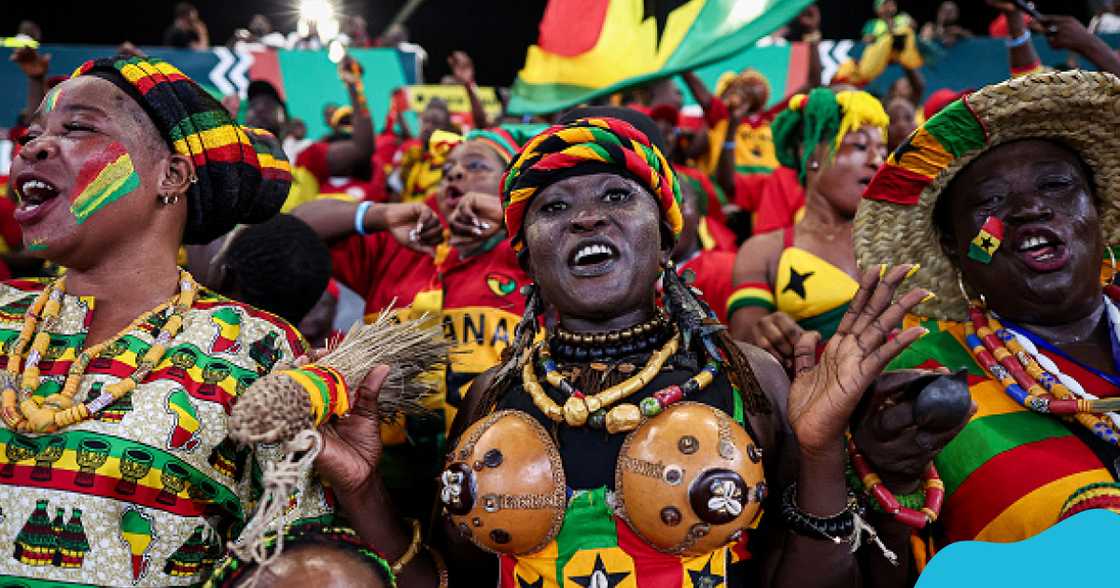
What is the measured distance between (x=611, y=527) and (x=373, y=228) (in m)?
1.96

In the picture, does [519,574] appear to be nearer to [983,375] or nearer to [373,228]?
[983,375]

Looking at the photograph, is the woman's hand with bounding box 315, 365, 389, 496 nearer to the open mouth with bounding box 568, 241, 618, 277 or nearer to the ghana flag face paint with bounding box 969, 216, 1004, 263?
the open mouth with bounding box 568, 241, 618, 277

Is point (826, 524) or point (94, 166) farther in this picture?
point (94, 166)

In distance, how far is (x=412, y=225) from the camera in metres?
3.51

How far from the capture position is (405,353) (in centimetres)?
241

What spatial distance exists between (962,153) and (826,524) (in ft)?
3.66

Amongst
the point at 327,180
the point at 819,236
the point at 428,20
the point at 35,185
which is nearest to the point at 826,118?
the point at 819,236

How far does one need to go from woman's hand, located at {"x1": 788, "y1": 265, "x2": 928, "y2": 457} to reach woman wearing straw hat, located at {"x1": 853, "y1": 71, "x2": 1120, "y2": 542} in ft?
2.01

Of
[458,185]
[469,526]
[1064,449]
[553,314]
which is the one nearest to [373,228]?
[458,185]

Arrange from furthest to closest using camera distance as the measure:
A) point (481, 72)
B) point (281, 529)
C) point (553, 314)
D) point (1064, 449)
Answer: point (481, 72), point (553, 314), point (1064, 449), point (281, 529)

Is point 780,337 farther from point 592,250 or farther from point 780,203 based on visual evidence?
point 780,203

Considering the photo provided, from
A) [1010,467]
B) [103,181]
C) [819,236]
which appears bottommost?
[819,236]

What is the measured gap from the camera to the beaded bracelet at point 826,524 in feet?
6.46

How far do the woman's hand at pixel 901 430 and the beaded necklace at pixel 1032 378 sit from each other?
54 centimetres
